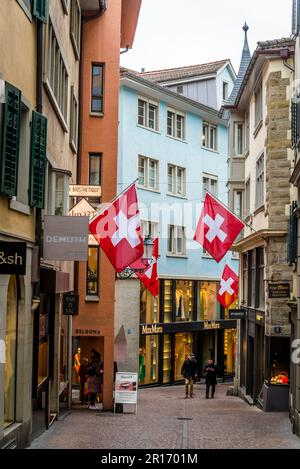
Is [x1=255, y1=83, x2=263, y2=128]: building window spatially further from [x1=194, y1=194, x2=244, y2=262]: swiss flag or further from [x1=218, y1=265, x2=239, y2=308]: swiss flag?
[x1=194, y1=194, x2=244, y2=262]: swiss flag

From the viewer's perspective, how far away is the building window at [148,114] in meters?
41.8

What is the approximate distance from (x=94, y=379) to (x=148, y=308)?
14.2 metres

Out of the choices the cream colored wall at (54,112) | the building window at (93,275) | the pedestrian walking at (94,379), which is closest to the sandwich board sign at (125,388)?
the pedestrian walking at (94,379)

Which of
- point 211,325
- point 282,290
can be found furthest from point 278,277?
point 211,325

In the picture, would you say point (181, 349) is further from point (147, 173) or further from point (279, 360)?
point (279, 360)

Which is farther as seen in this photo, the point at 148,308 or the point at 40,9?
the point at 148,308

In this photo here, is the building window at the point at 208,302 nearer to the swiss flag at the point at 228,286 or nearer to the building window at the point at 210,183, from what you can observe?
the building window at the point at 210,183

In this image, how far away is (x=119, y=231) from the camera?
67.3ft

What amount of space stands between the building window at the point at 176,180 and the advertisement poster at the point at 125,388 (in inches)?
775

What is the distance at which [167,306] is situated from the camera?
42438mm

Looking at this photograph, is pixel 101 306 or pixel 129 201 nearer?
pixel 129 201
